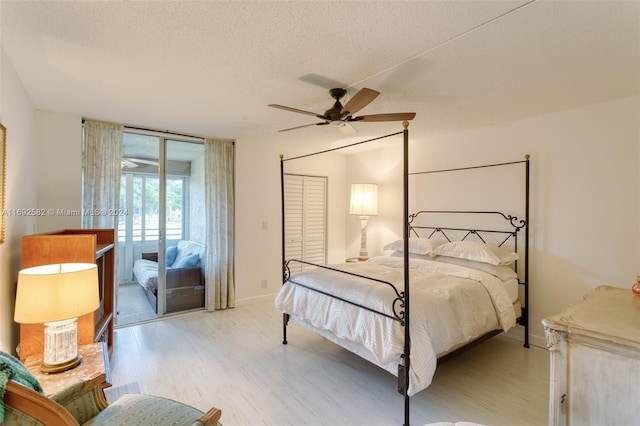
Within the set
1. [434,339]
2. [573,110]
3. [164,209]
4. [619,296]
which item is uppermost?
[573,110]

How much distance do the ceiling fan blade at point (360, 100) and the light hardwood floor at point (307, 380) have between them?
7.27 ft

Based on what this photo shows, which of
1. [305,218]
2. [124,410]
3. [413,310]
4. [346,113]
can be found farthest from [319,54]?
[305,218]

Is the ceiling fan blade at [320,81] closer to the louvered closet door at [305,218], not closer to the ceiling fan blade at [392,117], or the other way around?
the ceiling fan blade at [392,117]

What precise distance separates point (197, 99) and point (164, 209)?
1.86m

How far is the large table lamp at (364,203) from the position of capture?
480 centimetres

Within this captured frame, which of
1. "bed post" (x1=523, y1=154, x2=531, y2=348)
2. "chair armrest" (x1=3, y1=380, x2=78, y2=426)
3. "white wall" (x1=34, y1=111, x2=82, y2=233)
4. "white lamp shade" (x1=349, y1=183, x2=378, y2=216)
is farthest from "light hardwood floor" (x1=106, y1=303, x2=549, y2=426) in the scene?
"white lamp shade" (x1=349, y1=183, x2=378, y2=216)

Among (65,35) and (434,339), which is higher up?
(65,35)

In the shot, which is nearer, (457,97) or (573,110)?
(457,97)

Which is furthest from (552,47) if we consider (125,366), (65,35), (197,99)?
(125,366)

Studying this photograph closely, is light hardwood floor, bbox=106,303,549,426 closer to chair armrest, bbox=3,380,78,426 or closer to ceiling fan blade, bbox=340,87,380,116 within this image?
chair armrest, bbox=3,380,78,426

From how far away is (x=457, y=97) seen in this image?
8.94ft

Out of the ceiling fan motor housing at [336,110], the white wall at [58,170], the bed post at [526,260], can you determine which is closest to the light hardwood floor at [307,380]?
the bed post at [526,260]

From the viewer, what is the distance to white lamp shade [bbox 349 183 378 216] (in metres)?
4.80

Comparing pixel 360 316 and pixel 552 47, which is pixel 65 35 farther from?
pixel 552 47
